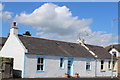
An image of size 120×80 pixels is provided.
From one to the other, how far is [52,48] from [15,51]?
4.47m

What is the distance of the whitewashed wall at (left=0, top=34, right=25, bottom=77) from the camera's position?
1902cm

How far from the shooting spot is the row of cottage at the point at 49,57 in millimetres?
19172

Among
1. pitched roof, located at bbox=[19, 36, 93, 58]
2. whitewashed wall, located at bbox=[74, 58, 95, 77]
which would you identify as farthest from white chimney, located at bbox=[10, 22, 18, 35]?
whitewashed wall, located at bbox=[74, 58, 95, 77]

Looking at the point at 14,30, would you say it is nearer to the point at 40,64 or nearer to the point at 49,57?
the point at 40,64

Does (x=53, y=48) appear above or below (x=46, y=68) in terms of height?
above

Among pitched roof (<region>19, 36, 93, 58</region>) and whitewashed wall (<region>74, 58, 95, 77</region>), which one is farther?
whitewashed wall (<region>74, 58, 95, 77</region>)

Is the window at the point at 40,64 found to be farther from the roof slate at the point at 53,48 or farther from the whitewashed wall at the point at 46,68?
the roof slate at the point at 53,48

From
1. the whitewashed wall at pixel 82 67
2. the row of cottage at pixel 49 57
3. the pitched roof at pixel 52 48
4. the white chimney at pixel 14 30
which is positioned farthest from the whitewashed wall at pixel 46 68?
the white chimney at pixel 14 30

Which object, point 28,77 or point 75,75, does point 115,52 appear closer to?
point 75,75

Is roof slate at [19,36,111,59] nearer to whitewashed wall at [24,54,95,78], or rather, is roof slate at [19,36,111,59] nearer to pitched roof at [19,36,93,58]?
pitched roof at [19,36,93,58]

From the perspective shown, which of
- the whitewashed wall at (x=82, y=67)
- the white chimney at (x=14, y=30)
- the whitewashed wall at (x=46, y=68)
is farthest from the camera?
the whitewashed wall at (x=82, y=67)

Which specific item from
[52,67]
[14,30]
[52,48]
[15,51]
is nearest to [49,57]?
[52,67]

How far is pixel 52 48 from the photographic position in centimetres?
2244

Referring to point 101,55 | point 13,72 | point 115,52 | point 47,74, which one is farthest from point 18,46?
point 115,52
